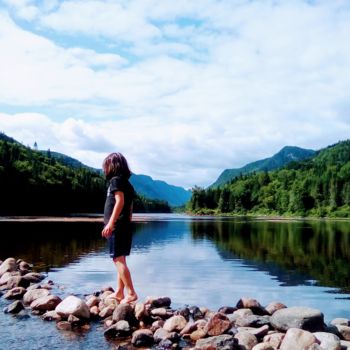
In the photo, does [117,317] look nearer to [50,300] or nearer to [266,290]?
[50,300]

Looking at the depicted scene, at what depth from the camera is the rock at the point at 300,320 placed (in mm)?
13164

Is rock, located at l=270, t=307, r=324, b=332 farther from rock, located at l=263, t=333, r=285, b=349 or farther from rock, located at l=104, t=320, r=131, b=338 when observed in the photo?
rock, located at l=104, t=320, r=131, b=338

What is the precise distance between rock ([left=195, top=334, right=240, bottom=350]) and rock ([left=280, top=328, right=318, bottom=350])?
1105 mm

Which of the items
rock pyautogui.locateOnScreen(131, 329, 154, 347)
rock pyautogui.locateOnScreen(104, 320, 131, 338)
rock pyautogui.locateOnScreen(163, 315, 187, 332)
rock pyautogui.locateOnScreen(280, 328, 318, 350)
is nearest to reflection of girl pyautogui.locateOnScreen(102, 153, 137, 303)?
rock pyautogui.locateOnScreen(104, 320, 131, 338)

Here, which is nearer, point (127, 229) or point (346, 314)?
point (127, 229)

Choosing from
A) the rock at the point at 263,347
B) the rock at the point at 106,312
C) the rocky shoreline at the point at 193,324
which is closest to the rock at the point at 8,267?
the rocky shoreline at the point at 193,324

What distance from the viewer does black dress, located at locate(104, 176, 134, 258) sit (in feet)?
45.0

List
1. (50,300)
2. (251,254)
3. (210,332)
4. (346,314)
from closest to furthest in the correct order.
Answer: (210,332)
(50,300)
(346,314)
(251,254)

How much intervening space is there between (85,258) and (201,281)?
450 inches

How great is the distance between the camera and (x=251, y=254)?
38.2m

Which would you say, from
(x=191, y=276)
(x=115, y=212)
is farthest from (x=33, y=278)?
(x=115, y=212)

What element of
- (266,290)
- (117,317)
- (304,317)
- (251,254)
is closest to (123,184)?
(117,317)

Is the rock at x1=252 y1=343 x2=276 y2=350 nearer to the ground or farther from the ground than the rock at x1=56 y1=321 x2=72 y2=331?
farther from the ground

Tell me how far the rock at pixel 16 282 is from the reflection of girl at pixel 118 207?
23.7 ft
